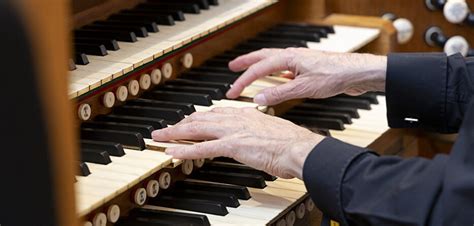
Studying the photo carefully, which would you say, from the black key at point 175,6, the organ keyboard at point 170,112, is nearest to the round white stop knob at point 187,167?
the organ keyboard at point 170,112

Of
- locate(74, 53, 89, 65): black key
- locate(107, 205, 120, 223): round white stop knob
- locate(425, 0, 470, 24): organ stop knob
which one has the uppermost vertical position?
locate(74, 53, 89, 65): black key

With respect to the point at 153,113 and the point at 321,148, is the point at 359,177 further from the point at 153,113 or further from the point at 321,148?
the point at 153,113

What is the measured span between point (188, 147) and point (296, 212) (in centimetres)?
27

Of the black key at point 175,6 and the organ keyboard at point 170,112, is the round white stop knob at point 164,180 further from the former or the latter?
the black key at point 175,6

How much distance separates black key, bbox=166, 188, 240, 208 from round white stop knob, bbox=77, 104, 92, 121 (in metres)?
0.21

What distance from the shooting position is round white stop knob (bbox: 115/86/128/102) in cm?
198

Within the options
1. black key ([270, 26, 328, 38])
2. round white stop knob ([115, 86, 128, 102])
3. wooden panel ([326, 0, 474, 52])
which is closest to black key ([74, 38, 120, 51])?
round white stop knob ([115, 86, 128, 102])

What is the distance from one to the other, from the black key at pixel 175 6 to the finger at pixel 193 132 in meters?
0.56

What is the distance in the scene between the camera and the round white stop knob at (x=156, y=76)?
2.09 metres

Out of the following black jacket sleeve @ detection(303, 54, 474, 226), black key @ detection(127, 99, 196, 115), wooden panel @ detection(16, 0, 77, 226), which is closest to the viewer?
wooden panel @ detection(16, 0, 77, 226)

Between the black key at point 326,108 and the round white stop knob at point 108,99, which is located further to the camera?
the black key at point 326,108

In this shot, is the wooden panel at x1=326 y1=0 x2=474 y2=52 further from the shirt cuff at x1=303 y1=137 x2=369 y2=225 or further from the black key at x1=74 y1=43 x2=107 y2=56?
the shirt cuff at x1=303 y1=137 x2=369 y2=225

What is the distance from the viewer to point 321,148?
67.6 inches

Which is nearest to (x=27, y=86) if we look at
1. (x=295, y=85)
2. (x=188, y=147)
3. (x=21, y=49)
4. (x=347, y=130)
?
(x=21, y=49)
